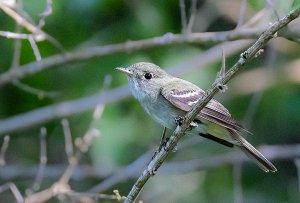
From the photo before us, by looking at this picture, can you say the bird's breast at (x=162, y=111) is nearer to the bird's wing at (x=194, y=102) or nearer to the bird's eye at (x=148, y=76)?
the bird's wing at (x=194, y=102)

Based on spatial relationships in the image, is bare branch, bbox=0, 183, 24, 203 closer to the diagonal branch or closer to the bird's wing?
the bird's wing

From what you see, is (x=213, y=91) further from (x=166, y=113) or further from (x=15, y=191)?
(x=15, y=191)

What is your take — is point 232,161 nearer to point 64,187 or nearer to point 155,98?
point 64,187

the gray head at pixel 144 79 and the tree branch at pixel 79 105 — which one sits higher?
the tree branch at pixel 79 105

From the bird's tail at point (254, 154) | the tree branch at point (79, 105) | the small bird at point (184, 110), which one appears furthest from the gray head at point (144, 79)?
the tree branch at point (79, 105)

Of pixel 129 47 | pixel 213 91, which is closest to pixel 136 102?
pixel 129 47

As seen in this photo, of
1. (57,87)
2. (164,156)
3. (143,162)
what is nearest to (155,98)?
(164,156)

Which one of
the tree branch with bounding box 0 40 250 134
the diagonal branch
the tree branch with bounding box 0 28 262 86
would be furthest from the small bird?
the tree branch with bounding box 0 40 250 134
